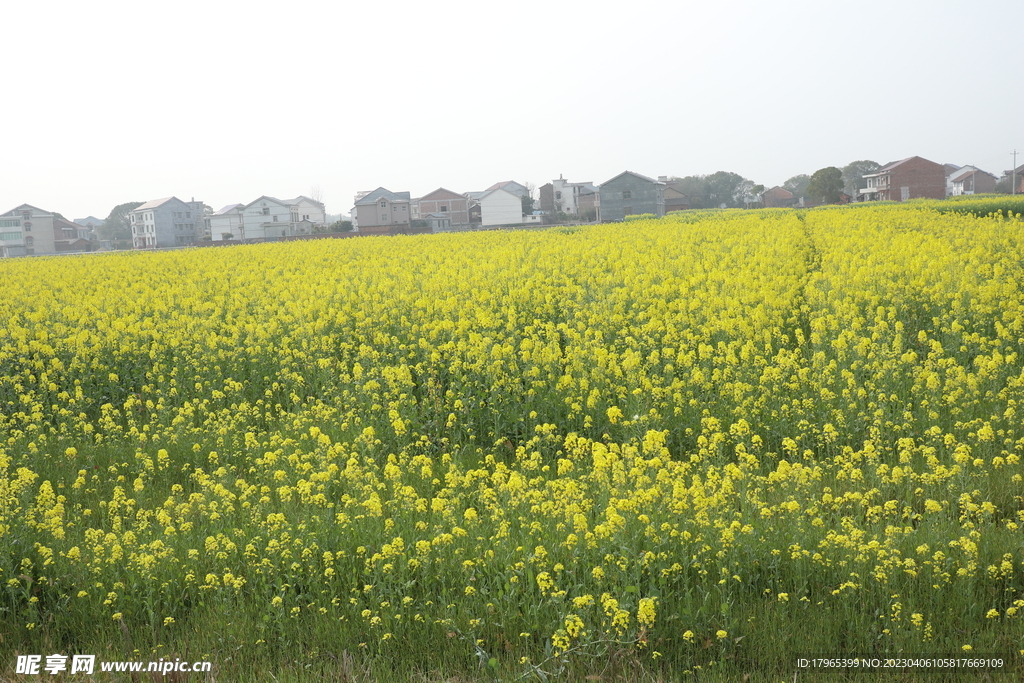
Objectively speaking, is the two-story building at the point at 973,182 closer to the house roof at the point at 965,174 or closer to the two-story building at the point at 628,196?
the house roof at the point at 965,174

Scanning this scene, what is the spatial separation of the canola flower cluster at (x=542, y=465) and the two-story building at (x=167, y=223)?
8290 cm

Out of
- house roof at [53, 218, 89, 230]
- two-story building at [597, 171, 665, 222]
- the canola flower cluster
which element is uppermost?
house roof at [53, 218, 89, 230]

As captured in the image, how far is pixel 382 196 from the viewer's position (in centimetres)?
8156

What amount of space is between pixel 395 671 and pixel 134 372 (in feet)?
23.9

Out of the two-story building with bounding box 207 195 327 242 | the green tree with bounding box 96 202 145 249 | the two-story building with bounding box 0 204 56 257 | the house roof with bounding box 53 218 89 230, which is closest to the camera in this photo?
the two-story building with bounding box 207 195 327 242

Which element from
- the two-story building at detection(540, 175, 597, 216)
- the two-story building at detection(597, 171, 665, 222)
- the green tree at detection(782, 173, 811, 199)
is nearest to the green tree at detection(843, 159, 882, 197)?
the green tree at detection(782, 173, 811, 199)

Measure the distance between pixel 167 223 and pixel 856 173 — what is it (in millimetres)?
95389

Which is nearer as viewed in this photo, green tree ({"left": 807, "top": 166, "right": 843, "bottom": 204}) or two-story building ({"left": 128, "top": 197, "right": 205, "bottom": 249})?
green tree ({"left": 807, "top": 166, "right": 843, "bottom": 204})

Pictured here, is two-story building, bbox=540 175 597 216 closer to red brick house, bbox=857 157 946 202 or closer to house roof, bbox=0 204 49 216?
red brick house, bbox=857 157 946 202

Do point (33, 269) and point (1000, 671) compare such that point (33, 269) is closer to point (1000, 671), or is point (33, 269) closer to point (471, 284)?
point (471, 284)

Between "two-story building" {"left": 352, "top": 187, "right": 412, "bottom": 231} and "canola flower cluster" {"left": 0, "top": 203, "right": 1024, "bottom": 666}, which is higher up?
"two-story building" {"left": 352, "top": 187, "right": 412, "bottom": 231}

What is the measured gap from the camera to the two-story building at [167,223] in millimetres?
89125

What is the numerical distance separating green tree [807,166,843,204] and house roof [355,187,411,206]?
135 feet

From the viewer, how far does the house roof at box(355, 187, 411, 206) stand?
261 feet
